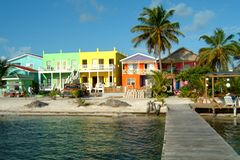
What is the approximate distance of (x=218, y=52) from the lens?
48.8 metres

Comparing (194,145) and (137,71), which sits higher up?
(137,71)

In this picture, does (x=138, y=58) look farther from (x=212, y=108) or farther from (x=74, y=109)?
(x=212, y=108)

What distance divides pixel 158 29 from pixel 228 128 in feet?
90.5

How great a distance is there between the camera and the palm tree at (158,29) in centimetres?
A: 4788

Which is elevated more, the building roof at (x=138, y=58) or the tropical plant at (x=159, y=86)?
the building roof at (x=138, y=58)

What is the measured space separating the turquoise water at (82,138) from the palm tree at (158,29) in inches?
886

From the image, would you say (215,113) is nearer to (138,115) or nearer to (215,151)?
(138,115)

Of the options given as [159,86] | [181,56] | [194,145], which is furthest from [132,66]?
[194,145]

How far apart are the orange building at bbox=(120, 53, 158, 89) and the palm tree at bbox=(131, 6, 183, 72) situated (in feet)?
17.6

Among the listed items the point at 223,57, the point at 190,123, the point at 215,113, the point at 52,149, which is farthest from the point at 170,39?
the point at 52,149

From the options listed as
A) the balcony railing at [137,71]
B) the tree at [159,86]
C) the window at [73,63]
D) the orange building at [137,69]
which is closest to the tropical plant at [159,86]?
the tree at [159,86]

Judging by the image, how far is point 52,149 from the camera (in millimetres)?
16328

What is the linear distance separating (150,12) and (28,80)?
2143 centimetres

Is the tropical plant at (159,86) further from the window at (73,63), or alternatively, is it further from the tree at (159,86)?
the window at (73,63)
